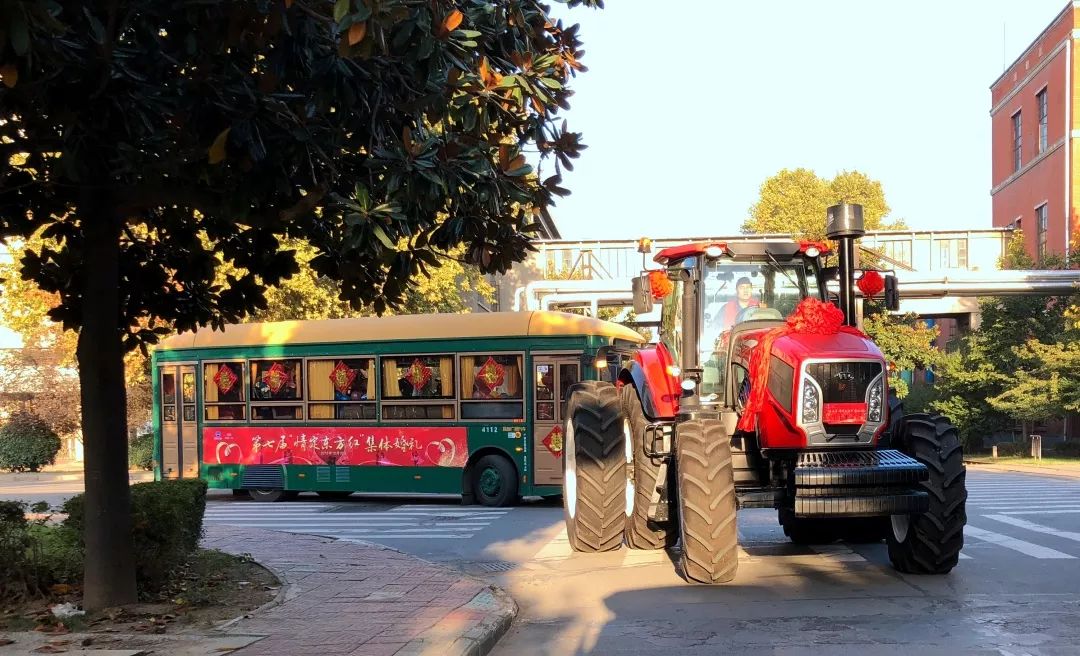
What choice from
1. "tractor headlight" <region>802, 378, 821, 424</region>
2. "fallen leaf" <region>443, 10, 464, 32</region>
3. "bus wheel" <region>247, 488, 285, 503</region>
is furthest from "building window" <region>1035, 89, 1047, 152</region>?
"fallen leaf" <region>443, 10, 464, 32</region>

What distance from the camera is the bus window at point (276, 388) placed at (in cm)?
2031

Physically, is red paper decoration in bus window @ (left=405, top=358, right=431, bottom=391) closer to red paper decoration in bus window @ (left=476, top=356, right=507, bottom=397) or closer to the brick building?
red paper decoration in bus window @ (left=476, top=356, right=507, bottom=397)

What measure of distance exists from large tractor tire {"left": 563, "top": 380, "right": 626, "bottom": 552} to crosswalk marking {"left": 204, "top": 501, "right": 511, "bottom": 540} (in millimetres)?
3251

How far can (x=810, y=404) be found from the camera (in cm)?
944

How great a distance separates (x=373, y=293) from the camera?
927 cm

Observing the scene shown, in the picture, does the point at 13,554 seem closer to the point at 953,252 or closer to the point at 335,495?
the point at 335,495

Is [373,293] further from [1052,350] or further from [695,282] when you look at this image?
[1052,350]

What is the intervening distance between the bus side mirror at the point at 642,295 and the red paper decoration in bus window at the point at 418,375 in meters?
8.12

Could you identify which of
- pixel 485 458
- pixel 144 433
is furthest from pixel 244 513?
pixel 144 433

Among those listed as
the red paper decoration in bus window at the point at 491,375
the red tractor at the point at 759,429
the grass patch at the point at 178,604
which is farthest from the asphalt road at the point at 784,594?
the red paper decoration in bus window at the point at 491,375

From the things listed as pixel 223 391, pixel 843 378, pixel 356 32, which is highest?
pixel 356 32

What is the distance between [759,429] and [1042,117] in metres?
38.3

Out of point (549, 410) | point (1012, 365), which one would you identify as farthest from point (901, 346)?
point (549, 410)

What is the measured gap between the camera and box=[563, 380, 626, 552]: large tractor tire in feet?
38.1
